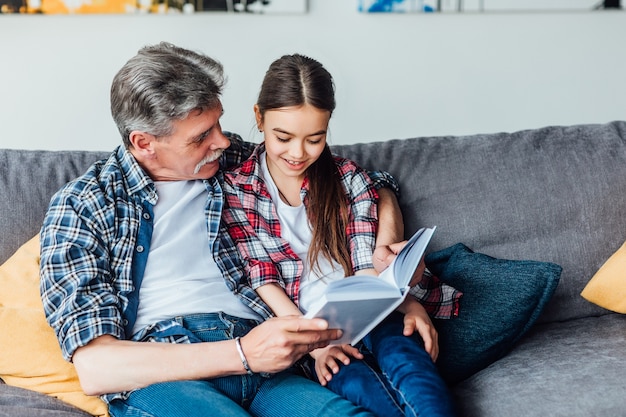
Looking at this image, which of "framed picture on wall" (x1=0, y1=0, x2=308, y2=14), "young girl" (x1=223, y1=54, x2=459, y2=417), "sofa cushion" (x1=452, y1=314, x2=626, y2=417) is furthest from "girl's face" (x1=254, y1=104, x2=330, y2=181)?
"framed picture on wall" (x1=0, y1=0, x2=308, y2=14)

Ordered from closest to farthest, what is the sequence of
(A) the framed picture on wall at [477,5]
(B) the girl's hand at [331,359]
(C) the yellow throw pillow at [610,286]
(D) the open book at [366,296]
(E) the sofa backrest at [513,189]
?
1. (D) the open book at [366,296]
2. (B) the girl's hand at [331,359]
3. (C) the yellow throw pillow at [610,286]
4. (E) the sofa backrest at [513,189]
5. (A) the framed picture on wall at [477,5]

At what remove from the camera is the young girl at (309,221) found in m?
1.61

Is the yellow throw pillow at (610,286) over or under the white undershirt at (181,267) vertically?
under

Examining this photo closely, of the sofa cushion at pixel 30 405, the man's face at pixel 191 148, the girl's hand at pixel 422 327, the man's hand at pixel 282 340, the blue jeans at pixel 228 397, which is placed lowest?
the sofa cushion at pixel 30 405

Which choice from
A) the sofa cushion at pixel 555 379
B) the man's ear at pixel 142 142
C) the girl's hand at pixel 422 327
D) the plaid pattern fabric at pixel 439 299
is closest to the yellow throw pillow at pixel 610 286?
the sofa cushion at pixel 555 379

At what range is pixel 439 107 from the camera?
2.57 metres

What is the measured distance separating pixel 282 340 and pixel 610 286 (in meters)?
0.91

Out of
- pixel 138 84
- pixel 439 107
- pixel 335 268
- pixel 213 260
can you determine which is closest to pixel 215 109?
pixel 138 84

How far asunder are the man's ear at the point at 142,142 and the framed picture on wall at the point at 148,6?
79 cm

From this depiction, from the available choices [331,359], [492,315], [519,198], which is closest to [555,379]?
[492,315]

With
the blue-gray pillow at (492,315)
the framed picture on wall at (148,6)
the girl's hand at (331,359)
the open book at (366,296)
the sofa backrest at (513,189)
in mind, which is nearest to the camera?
the open book at (366,296)

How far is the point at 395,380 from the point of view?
1.49m

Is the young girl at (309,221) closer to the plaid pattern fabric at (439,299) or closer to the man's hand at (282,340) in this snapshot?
the plaid pattern fabric at (439,299)

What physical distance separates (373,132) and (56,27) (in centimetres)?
108
